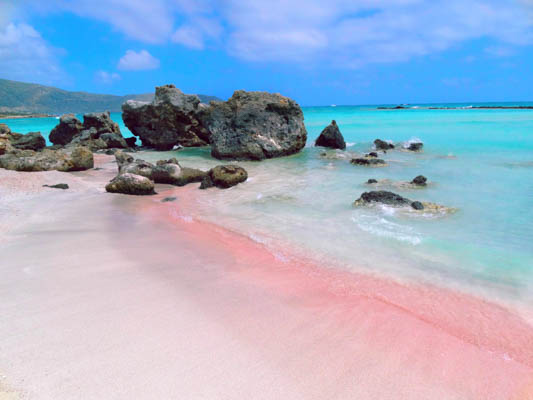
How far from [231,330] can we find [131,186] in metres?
6.69

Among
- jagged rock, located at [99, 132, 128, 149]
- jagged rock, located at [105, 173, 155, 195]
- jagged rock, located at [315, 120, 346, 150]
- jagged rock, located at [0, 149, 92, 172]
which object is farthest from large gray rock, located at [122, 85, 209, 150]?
jagged rock, located at [105, 173, 155, 195]

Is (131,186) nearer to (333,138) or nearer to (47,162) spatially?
(47,162)

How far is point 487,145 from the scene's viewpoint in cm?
1819

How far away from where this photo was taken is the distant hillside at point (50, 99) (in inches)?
5391

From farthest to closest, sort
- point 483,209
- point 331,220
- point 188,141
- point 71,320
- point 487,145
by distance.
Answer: point 188,141 → point 487,145 → point 483,209 → point 331,220 → point 71,320

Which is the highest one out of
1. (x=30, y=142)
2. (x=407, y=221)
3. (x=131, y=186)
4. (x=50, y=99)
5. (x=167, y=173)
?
(x=50, y=99)

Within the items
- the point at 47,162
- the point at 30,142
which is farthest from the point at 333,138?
the point at 30,142

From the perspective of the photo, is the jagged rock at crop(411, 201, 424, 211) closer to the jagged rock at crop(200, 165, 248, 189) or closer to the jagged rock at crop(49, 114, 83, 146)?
the jagged rock at crop(200, 165, 248, 189)

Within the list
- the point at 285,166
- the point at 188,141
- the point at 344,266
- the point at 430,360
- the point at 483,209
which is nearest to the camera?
the point at 430,360

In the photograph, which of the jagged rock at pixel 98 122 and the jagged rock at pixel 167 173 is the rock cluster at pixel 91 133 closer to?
the jagged rock at pixel 98 122

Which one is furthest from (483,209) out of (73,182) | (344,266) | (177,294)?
(73,182)

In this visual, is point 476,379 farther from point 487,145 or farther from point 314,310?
point 487,145

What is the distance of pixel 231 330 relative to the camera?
278 centimetres

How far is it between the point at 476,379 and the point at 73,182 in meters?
10.6
